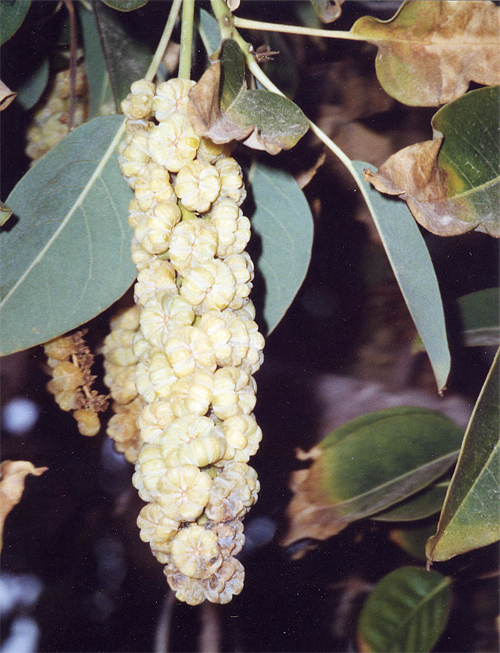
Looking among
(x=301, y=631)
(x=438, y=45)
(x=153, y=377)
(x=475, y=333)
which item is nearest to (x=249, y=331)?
(x=153, y=377)

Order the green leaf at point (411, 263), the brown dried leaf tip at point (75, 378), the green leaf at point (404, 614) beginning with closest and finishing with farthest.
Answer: the green leaf at point (411, 263) < the brown dried leaf tip at point (75, 378) < the green leaf at point (404, 614)

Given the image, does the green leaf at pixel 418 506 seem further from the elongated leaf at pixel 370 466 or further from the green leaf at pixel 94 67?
the green leaf at pixel 94 67

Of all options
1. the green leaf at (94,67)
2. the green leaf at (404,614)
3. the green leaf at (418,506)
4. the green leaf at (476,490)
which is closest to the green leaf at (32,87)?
the green leaf at (94,67)

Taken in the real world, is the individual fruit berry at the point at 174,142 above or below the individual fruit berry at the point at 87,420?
above

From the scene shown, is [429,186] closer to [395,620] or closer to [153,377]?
[153,377]

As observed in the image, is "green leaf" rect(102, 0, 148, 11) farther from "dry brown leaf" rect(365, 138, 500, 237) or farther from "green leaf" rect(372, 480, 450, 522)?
"green leaf" rect(372, 480, 450, 522)

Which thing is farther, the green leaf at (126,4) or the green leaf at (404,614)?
the green leaf at (404,614)

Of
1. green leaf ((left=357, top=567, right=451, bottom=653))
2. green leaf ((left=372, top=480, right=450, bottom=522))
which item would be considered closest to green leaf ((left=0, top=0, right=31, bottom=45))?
green leaf ((left=372, top=480, right=450, bottom=522))

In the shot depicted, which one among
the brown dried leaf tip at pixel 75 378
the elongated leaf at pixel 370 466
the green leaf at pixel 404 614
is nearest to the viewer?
the brown dried leaf tip at pixel 75 378

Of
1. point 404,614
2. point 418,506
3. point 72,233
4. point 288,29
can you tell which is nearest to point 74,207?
point 72,233
